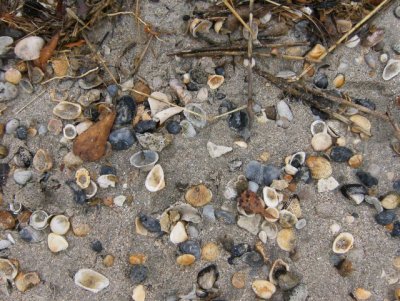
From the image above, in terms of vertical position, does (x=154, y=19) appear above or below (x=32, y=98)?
above

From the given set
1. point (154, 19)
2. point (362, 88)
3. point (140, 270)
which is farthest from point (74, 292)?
point (362, 88)

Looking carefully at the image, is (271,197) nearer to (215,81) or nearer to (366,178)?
(366,178)

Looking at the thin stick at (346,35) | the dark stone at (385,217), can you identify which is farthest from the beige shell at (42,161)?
the dark stone at (385,217)

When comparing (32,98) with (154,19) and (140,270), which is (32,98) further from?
(140,270)

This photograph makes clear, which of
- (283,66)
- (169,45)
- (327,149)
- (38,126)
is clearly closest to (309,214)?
(327,149)

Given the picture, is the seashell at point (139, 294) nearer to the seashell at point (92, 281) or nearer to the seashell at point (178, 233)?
the seashell at point (92, 281)

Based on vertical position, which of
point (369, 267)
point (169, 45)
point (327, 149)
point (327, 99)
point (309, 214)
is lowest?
point (369, 267)

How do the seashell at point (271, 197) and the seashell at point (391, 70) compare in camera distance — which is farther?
the seashell at point (391, 70)

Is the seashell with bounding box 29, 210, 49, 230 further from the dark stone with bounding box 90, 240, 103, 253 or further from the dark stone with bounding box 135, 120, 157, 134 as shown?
the dark stone with bounding box 135, 120, 157, 134
